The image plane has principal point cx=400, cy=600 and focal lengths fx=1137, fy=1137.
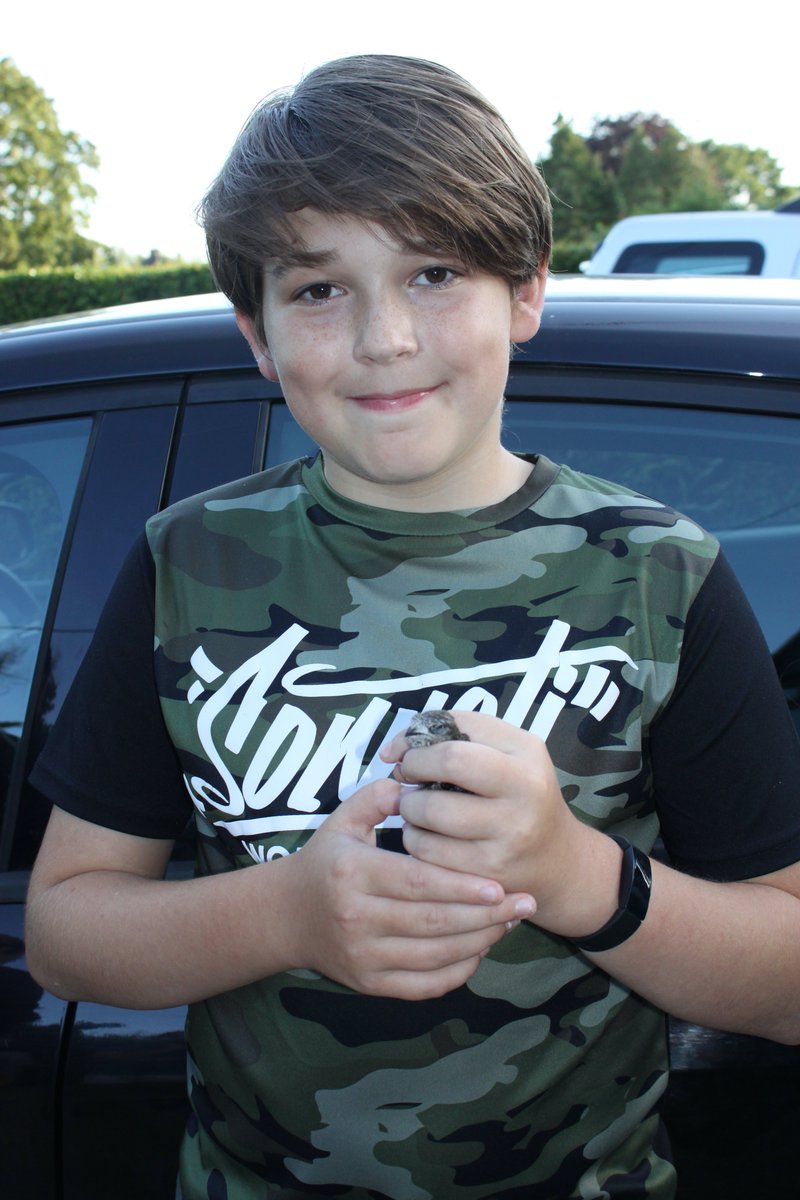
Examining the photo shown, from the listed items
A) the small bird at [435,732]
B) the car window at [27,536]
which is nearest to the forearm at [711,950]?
the small bird at [435,732]

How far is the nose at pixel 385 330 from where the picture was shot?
1.15 metres

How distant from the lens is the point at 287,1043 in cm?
118

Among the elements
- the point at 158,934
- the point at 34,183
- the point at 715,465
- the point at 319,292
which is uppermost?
the point at 319,292

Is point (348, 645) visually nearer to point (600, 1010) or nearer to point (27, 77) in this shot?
point (600, 1010)

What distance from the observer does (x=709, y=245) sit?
7129mm

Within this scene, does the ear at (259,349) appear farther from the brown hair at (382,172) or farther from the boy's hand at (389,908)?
the boy's hand at (389,908)

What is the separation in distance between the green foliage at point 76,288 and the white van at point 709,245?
18269 millimetres

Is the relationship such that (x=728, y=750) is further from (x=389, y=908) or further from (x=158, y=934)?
(x=158, y=934)

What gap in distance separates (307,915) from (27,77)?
170ft

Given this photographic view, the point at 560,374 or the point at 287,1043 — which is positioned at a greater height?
the point at 560,374

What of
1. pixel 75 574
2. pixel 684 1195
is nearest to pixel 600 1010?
pixel 684 1195

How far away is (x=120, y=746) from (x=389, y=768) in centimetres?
29

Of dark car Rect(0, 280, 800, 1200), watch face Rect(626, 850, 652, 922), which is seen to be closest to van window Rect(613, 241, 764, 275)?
dark car Rect(0, 280, 800, 1200)

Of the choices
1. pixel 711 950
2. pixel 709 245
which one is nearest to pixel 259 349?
→ pixel 711 950
